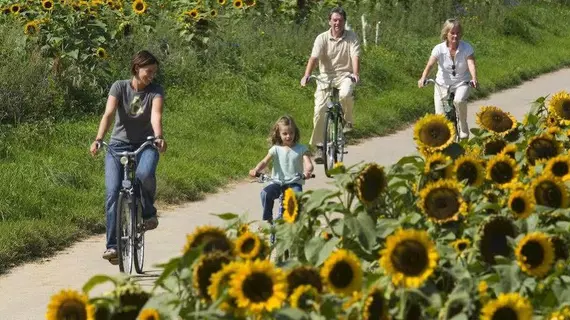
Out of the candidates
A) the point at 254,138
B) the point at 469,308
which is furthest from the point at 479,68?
the point at 469,308

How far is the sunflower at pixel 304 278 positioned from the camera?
385 cm

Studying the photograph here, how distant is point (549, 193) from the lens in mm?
4910

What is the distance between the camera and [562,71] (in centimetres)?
2547

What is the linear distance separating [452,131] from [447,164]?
0.36 metres

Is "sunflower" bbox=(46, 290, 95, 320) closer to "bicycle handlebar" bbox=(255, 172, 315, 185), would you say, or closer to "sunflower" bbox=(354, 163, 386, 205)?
"sunflower" bbox=(354, 163, 386, 205)

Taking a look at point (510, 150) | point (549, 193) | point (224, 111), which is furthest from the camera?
point (224, 111)

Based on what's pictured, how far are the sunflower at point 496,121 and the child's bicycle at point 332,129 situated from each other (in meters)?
7.71

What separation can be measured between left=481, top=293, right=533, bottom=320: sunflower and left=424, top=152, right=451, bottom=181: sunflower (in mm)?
1261

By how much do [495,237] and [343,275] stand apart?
0.66 metres

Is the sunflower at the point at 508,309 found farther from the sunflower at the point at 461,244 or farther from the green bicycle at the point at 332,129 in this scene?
the green bicycle at the point at 332,129

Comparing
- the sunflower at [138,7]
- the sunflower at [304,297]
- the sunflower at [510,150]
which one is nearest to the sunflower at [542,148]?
the sunflower at [510,150]

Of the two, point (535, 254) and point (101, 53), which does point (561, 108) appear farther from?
point (101, 53)

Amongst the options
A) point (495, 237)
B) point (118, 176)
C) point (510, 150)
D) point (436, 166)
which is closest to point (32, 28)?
point (118, 176)

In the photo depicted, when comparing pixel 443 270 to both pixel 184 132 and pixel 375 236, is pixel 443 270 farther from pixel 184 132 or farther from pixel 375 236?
pixel 184 132
